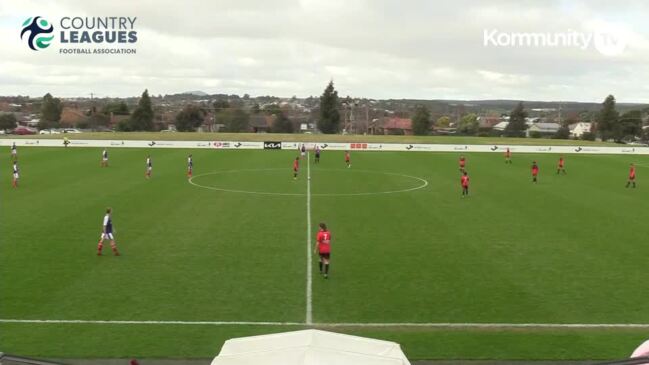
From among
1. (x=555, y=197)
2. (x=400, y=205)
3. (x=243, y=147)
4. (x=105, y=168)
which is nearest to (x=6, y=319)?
(x=400, y=205)

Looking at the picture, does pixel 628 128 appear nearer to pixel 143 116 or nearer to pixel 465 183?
pixel 143 116

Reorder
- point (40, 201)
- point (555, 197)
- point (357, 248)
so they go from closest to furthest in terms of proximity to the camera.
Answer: point (357, 248) → point (40, 201) → point (555, 197)

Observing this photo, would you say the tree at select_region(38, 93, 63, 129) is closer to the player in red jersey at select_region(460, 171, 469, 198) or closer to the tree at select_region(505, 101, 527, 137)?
the tree at select_region(505, 101, 527, 137)

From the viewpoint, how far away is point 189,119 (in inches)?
5143

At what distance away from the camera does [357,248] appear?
23.5 metres

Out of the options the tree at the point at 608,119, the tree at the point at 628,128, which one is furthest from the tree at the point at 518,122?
the tree at the point at 628,128

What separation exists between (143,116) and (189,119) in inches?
481

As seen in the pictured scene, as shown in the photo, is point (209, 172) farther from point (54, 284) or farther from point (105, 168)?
point (54, 284)

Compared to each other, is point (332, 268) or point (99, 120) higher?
point (99, 120)

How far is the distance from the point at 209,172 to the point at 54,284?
32038mm

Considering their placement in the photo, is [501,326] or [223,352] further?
[501,326]

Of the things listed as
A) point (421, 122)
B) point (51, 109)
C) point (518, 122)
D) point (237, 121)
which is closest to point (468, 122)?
point (518, 122)

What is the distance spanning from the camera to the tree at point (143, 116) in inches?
4707

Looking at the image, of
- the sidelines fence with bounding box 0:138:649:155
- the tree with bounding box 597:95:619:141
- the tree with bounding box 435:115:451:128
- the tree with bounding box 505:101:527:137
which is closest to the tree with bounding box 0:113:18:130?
the sidelines fence with bounding box 0:138:649:155
